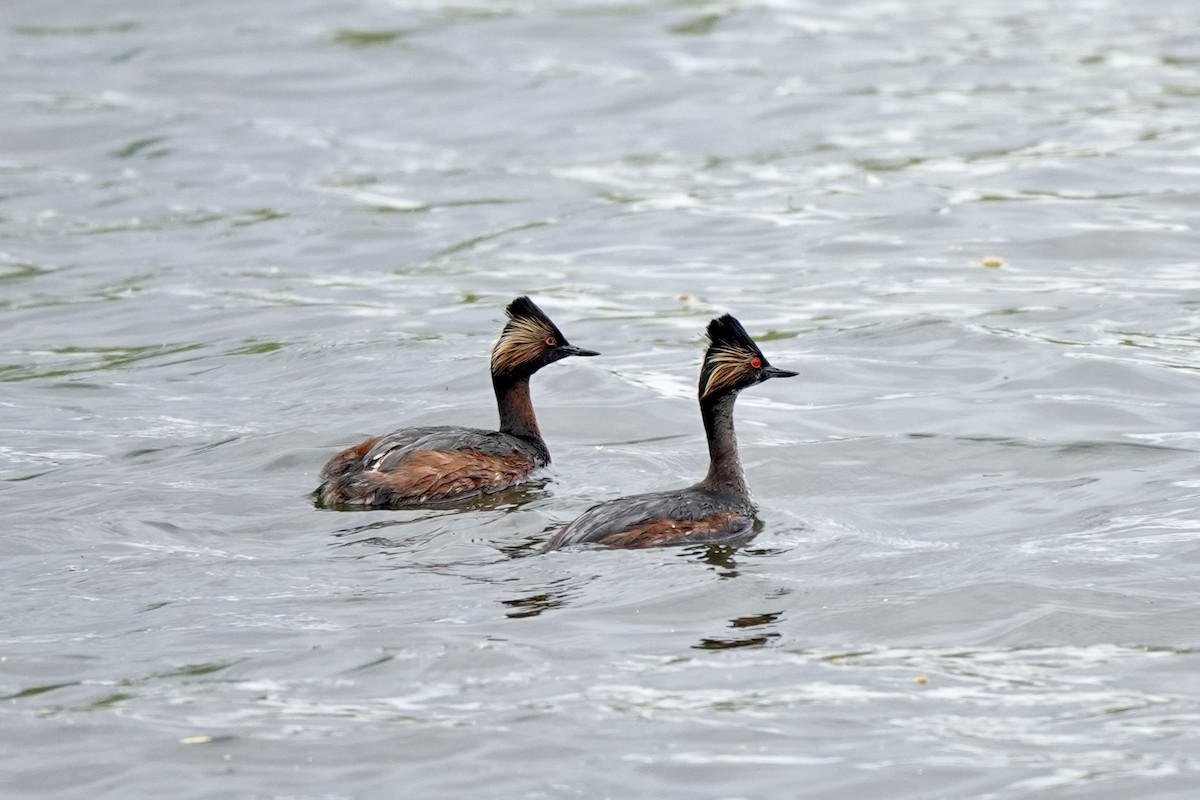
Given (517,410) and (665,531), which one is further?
(517,410)

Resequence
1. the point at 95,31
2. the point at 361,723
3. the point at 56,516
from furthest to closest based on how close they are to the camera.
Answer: the point at 95,31
the point at 56,516
the point at 361,723

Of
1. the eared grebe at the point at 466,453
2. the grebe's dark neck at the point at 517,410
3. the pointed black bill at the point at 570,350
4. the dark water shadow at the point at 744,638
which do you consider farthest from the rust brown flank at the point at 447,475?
the dark water shadow at the point at 744,638

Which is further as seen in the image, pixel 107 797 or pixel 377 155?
pixel 377 155

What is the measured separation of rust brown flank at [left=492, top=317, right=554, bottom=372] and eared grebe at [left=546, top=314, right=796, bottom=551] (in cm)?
183

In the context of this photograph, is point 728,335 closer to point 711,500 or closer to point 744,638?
point 711,500

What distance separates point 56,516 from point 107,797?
12.0ft

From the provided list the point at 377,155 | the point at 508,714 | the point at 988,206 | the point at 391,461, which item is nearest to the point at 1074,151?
the point at 988,206

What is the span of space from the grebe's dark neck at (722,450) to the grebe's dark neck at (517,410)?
1.57m

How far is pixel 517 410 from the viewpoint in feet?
39.4

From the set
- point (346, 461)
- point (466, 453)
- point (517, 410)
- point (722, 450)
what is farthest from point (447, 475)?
point (722, 450)

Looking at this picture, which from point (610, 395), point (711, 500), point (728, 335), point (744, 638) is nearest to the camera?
point (744, 638)

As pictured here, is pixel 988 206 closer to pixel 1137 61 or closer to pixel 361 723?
pixel 1137 61

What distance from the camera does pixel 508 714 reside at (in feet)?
24.1

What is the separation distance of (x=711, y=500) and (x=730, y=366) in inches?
32.6
